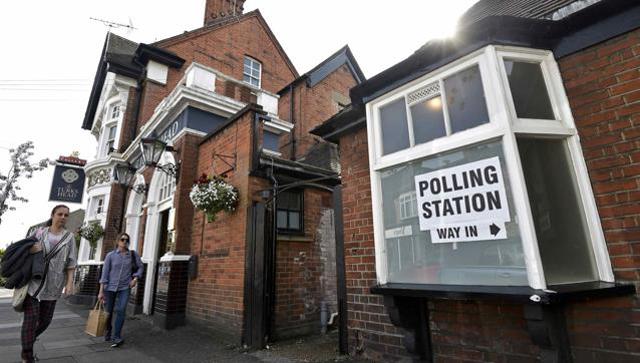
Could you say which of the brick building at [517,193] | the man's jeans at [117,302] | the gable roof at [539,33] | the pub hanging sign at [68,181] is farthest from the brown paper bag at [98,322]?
the pub hanging sign at [68,181]

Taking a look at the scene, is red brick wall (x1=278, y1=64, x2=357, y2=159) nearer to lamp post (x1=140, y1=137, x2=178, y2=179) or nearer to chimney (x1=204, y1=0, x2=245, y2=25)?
lamp post (x1=140, y1=137, x2=178, y2=179)

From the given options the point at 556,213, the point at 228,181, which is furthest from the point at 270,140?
the point at 556,213

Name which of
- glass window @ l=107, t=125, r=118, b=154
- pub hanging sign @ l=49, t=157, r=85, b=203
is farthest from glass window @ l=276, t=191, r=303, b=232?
pub hanging sign @ l=49, t=157, r=85, b=203

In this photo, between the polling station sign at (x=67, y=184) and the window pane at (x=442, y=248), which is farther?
the polling station sign at (x=67, y=184)

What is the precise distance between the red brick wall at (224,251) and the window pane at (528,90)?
4.25 m

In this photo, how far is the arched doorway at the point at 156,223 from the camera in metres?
7.84

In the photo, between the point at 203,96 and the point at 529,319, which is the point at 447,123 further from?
the point at 203,96

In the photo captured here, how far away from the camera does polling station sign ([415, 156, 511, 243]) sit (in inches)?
105

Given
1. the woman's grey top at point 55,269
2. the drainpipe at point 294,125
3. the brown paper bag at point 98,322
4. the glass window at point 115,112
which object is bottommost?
the brown paper bag at point 98,322

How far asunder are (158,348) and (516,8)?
7078 millimetres

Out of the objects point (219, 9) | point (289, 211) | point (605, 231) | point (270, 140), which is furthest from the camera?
point (219, 9)

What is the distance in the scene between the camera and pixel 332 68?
13.9 m

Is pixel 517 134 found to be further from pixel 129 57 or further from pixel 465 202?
pixel 129 57

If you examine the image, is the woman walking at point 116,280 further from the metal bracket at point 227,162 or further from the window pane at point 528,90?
the window pane at point 528,90
